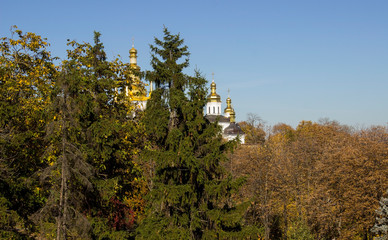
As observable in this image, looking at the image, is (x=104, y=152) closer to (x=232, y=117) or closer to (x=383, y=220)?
(x=383, y=220)

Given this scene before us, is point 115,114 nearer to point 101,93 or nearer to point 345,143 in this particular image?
point 101,93

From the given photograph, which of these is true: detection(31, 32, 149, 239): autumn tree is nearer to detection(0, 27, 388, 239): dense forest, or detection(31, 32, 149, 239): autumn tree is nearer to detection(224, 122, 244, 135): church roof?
detection(0, 27, 388, 239): dense forest

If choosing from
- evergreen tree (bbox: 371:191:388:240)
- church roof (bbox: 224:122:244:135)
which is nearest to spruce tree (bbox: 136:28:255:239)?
evergreen tree (bbox: 371:191:388:240)

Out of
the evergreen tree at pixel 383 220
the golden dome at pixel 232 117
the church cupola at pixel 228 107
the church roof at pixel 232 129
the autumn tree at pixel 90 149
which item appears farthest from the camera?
the church cupola at pixel 228 107

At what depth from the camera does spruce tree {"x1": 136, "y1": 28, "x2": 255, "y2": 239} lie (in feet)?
50.8

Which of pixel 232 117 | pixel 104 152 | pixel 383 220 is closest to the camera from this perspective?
pixel 104 152

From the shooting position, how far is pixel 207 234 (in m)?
15.6

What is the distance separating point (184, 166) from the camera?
52.6 ft

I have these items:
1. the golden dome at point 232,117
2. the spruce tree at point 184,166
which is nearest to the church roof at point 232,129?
the golden dome at point 232,117

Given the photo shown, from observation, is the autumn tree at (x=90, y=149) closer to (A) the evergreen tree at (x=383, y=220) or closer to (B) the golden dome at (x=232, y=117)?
(A) the evergreen tree at (x=383, y=220)

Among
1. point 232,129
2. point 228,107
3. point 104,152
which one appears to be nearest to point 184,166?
point 104,152

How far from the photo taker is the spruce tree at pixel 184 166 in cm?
1547

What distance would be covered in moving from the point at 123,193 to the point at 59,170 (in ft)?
17.1

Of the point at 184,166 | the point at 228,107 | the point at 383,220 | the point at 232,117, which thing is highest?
the point at 228,107
